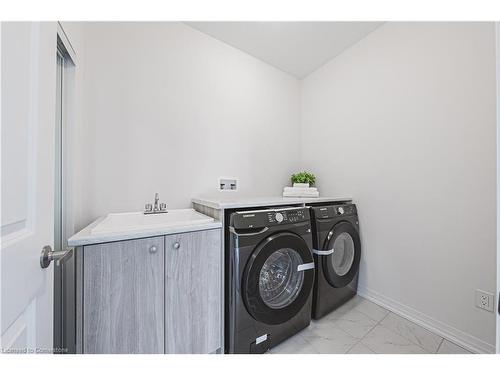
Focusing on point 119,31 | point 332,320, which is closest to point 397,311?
point 332,320

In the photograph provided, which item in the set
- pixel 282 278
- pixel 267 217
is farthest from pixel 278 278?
pixel 267 217

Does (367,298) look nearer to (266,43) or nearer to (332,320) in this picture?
(332,320)

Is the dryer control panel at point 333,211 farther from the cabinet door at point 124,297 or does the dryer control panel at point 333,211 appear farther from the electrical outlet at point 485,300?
the cabinet door at point 124,297

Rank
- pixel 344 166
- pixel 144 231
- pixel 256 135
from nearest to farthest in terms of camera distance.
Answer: pixel 144 231 → pixel 344 166 → pixel 256 135

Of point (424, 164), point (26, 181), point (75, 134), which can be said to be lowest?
point (26, 181)

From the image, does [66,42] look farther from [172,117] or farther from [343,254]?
[343,254]

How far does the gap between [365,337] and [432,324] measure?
1.81ft

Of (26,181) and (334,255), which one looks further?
(334,255)

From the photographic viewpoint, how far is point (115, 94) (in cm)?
147

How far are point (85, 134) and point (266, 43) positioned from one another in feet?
5.98

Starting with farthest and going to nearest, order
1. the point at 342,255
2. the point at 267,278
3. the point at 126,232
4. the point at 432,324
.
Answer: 1. the point at 342,255
2. the point at 432,324
3. the point at 267,278
4. the point at 126,232

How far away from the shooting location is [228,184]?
2.02 metres

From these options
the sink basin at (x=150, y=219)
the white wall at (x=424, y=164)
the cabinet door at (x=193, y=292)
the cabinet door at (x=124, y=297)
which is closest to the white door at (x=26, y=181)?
the cabinet door at (x=124, y=297)

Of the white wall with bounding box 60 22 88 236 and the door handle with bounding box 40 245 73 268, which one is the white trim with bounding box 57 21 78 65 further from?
the door handle with bounding box 40 245 73 268
